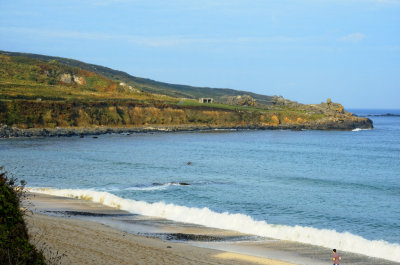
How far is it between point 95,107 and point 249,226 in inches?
2806

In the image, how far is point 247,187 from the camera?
2850 centimetres

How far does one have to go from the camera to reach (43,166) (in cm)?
3684

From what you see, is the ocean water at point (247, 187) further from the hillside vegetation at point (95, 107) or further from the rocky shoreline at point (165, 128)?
the hillside vegetation at point (95, 107)

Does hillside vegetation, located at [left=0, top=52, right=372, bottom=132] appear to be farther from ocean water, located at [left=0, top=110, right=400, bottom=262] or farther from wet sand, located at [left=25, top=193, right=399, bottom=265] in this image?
wet sand, located at [left=25, top=193, right=399, bottom=265]

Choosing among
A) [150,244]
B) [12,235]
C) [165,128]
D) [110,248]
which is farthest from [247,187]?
[165,128]

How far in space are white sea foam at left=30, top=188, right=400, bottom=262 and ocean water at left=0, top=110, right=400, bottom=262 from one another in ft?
0.13

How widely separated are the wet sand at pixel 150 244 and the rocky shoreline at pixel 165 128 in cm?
5027

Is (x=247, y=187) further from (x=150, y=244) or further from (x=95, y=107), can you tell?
(x=95, y=107)

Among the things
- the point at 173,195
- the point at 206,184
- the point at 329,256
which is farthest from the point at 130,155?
the point at 329,256

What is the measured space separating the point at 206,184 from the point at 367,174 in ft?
46.4

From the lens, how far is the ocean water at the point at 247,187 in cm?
1862

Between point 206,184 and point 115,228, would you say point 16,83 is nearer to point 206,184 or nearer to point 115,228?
point 206,184

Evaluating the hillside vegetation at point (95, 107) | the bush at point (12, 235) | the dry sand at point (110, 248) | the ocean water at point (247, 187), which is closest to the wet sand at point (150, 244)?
the dry sand at point (110, 248)

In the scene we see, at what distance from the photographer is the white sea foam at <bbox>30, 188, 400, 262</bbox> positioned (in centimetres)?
1593
